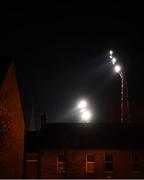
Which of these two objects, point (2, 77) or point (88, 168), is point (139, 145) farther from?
point (2, 77)

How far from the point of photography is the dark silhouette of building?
36562 mm

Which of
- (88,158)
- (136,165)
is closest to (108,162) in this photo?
(88,158)

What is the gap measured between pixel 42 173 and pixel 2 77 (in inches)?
537

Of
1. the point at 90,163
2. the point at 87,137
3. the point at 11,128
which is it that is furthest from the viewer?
the point at 87,137

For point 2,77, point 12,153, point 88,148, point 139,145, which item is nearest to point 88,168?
point 88,148

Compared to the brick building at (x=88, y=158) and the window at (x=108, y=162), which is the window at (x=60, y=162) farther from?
the window at (x=108, y=162)

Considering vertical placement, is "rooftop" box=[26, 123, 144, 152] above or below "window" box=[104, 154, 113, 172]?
above

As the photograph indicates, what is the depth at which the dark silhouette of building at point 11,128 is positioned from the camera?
36562mm

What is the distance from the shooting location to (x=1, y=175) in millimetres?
37594

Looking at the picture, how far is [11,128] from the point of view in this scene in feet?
130

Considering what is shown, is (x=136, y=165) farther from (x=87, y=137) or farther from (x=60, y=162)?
(x=60, y=162)

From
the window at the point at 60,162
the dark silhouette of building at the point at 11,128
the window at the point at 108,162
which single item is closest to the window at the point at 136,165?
the window at the point at 108,162

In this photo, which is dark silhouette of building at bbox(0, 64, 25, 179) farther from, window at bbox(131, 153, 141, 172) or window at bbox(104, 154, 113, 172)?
window at bbox(131, 153, 141, 172)

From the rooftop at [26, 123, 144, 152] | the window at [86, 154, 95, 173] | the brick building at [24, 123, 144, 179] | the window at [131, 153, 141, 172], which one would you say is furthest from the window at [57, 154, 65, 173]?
the window at [131, 153, 141, 172]
